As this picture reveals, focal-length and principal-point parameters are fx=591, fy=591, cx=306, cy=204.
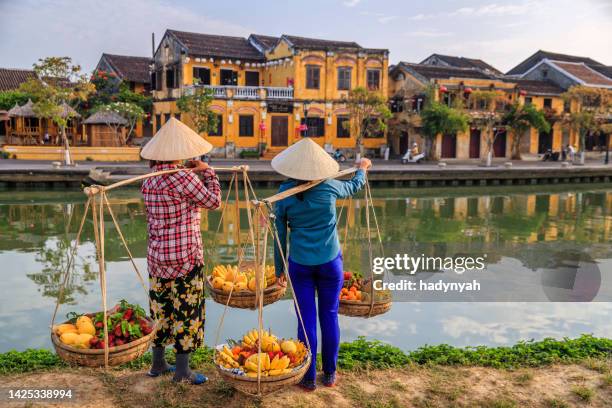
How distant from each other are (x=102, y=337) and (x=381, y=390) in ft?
5.39

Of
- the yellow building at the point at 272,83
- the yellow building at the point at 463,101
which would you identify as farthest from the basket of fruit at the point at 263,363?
the yellow building at the point at 463,101

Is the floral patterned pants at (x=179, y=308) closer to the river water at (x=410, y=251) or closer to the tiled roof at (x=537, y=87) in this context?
the river water at (x=410, y=251)

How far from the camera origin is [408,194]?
56.5ft

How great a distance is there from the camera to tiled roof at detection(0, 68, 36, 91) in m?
27.4

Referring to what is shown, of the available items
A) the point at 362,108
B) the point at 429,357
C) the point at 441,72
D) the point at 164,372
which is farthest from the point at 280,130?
the point at 164,372

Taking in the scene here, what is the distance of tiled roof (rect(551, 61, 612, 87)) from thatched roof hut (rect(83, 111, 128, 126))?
73.9ft

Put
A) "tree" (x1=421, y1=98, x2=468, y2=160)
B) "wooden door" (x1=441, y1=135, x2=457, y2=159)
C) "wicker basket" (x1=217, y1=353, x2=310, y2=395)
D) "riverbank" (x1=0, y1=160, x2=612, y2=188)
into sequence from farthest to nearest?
"wooden door" (x1=441, y1=135, x2=457, y2=159)
"tree" (x1=421, y1=98, x2=468, y2=160)
"riverbank" (x1=0, y1=160, x2=612, y2=188)
"wicker basket" (x1=217, y1=353, x2=310, y2=395)

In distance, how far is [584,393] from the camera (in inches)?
136

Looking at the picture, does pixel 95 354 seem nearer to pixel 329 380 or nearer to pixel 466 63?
pixel 329 380

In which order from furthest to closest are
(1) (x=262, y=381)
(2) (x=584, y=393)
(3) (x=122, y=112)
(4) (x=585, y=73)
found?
(4) (x=585, y=73) < (3) (x=122, y=112) < (2) (x=584, y=393) < (1) (x=262, y=381)

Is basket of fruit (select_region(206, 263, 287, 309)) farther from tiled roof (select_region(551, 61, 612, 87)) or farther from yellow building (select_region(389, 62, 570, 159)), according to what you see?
tiled roof (select_region(551, 61, 612, 87))

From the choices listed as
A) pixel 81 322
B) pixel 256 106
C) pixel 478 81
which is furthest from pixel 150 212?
pixel 478 81

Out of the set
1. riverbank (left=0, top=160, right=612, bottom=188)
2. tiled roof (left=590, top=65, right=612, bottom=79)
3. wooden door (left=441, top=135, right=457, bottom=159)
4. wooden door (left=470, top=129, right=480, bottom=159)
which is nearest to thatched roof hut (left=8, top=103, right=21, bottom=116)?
riverbank (left=0, top=160, right=612, bottom=188)

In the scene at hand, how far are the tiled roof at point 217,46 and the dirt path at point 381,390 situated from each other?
72.5 feet
